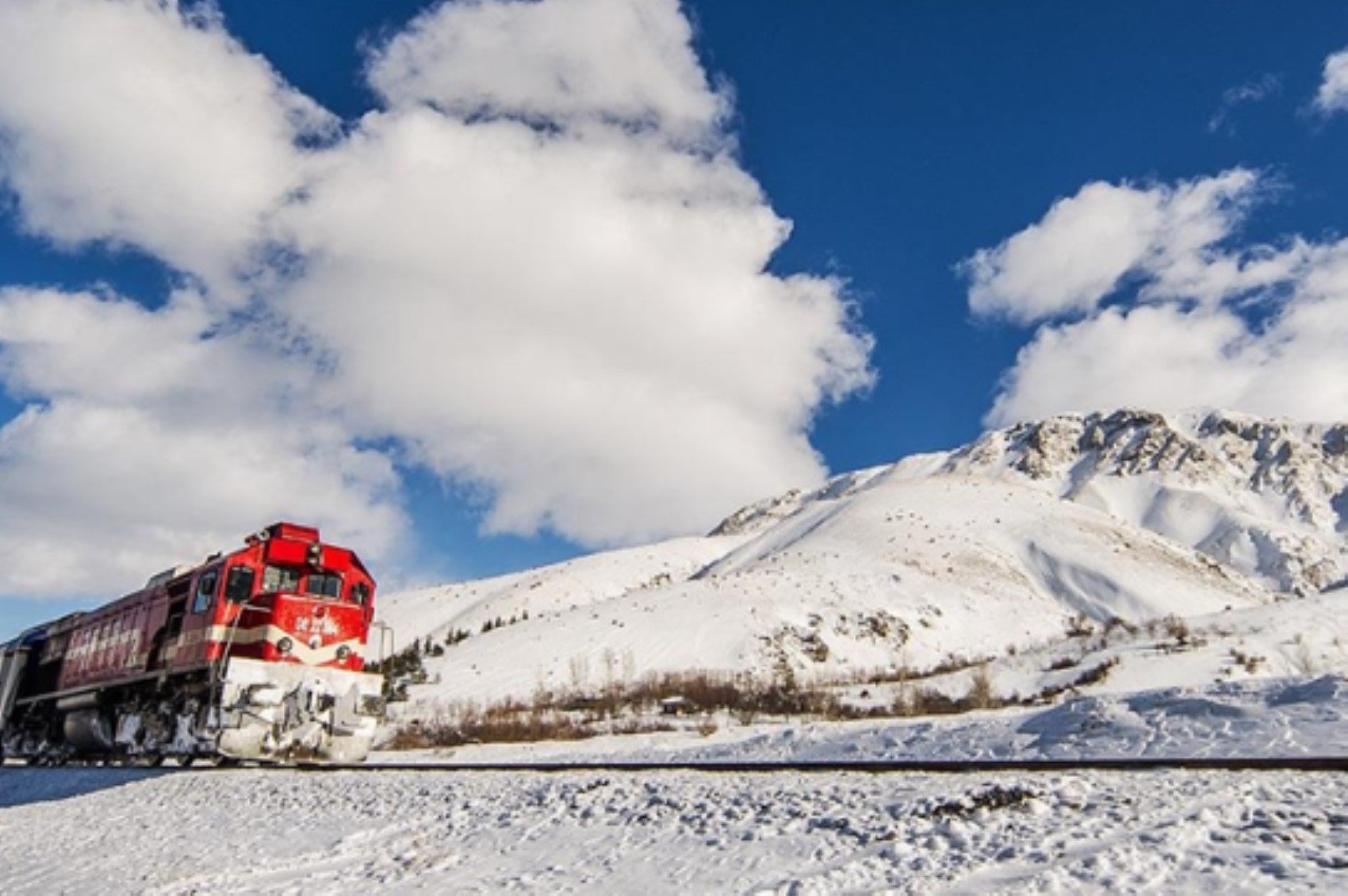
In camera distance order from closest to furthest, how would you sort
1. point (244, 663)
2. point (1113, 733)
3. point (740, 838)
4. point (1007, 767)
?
point (740, 838) → point (1007, 767) → point (1113, 733) → point (244, 663)

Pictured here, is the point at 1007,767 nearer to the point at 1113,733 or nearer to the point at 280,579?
the point at 1113,733

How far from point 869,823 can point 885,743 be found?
873 centimetres

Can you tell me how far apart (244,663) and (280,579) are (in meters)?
2.33

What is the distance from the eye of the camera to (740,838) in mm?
6418

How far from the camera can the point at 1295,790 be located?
577 centimetres

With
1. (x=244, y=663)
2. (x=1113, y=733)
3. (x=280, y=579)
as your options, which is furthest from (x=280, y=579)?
(x=1113, y=733)

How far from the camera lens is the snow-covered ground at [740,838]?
16.2 ft

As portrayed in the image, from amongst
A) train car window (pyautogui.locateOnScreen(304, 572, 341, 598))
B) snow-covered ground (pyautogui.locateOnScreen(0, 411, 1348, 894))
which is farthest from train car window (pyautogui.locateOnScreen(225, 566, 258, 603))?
snow-covered ground (pyautogui.locateOnScreen(0, 411, 1348, 894))

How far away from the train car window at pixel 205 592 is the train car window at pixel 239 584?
0.28m

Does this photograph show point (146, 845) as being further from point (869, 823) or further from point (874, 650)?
Result: point (874, 650)

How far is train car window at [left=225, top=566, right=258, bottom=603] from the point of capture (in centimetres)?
Result: 1672

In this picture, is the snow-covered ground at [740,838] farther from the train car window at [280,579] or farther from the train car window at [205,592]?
the train car window at [280,579]

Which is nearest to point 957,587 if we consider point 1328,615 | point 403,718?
point 1328,615

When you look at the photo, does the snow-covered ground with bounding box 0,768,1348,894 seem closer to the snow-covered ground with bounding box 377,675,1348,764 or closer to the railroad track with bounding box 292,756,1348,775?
the railroad track with bounding box 292,756,1348,775
